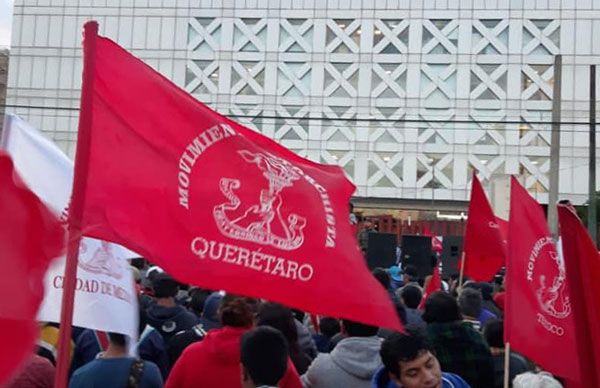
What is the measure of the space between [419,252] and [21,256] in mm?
14313

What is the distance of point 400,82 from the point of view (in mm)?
47250

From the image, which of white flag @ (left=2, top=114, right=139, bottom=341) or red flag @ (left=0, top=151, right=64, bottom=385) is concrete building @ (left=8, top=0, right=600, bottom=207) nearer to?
white flag @ (left=2, top=114, right=139, bottom=341)

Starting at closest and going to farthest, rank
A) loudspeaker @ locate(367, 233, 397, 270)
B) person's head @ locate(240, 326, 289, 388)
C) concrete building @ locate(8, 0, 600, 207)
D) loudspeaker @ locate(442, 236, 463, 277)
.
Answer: person's head @ locate(240, 326, 289, 388) → loudspeaker @ locate(367, 233, 397, 270) → loudspeaker @ locate(442, 236, 463, 277) → concrete building @ locate(8, 0, 600, 207)

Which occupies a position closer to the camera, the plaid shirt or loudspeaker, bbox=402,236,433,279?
the plaid shirt

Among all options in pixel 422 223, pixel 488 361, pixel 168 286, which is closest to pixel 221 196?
pixel 488 361

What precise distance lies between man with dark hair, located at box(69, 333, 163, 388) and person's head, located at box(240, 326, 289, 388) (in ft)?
2.10

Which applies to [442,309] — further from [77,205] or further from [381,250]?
[381,250]

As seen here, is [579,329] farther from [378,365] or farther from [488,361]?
[488,361]

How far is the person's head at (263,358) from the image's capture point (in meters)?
3.50

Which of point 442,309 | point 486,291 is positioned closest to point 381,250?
point 486,291

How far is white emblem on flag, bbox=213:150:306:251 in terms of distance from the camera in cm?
328

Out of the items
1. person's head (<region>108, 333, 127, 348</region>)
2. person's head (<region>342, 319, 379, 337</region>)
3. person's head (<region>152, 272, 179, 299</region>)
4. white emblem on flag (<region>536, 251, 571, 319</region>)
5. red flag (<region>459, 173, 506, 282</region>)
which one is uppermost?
red flag (<region>459, 173, 506, 282</region>)

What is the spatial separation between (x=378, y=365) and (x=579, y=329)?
3.86 ft

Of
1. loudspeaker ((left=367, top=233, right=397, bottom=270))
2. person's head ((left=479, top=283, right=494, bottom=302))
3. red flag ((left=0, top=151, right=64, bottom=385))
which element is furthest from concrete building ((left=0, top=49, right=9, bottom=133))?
red flag ((left=0, top=151, right=64, bottom=385))
